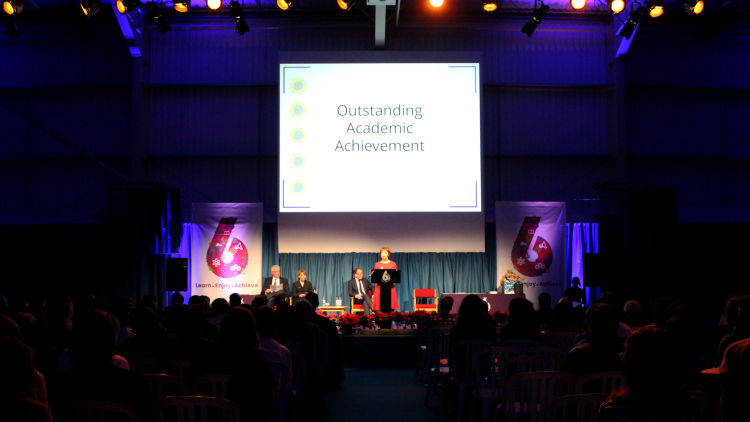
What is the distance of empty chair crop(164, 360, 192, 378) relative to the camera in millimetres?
3574

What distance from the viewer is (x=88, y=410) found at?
2.29 meters

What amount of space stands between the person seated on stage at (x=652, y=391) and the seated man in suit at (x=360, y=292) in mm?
9147

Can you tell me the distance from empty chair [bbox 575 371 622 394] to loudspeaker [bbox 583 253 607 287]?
8.71 metres

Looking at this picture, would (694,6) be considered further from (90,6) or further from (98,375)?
(98,375)

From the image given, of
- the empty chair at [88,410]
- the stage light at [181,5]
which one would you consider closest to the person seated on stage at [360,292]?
the stage light at [181,5]

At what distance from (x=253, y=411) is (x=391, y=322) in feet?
19.9

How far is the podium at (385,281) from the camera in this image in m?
9.95

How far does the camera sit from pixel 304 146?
11.2m

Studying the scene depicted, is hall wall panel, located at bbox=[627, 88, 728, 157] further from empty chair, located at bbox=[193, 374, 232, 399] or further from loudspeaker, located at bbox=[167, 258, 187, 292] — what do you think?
empty chair, located at bbox=[193, 374, 232, 399]

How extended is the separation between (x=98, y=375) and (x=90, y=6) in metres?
10.3

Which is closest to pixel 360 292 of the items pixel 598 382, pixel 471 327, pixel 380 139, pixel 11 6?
pixel 380 139

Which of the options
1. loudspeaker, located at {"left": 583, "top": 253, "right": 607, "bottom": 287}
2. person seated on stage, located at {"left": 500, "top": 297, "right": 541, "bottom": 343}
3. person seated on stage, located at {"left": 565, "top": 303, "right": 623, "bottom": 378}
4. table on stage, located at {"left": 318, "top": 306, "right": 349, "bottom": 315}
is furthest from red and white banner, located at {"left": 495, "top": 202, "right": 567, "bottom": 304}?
person seated on stage, located at {"left": 565, "top": 303, "right": 623, "bottom": 378}

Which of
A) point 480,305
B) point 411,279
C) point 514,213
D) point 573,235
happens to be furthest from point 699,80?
point 480,305

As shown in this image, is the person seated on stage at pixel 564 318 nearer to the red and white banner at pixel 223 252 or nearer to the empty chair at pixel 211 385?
the empty chair at pixel 211 385
